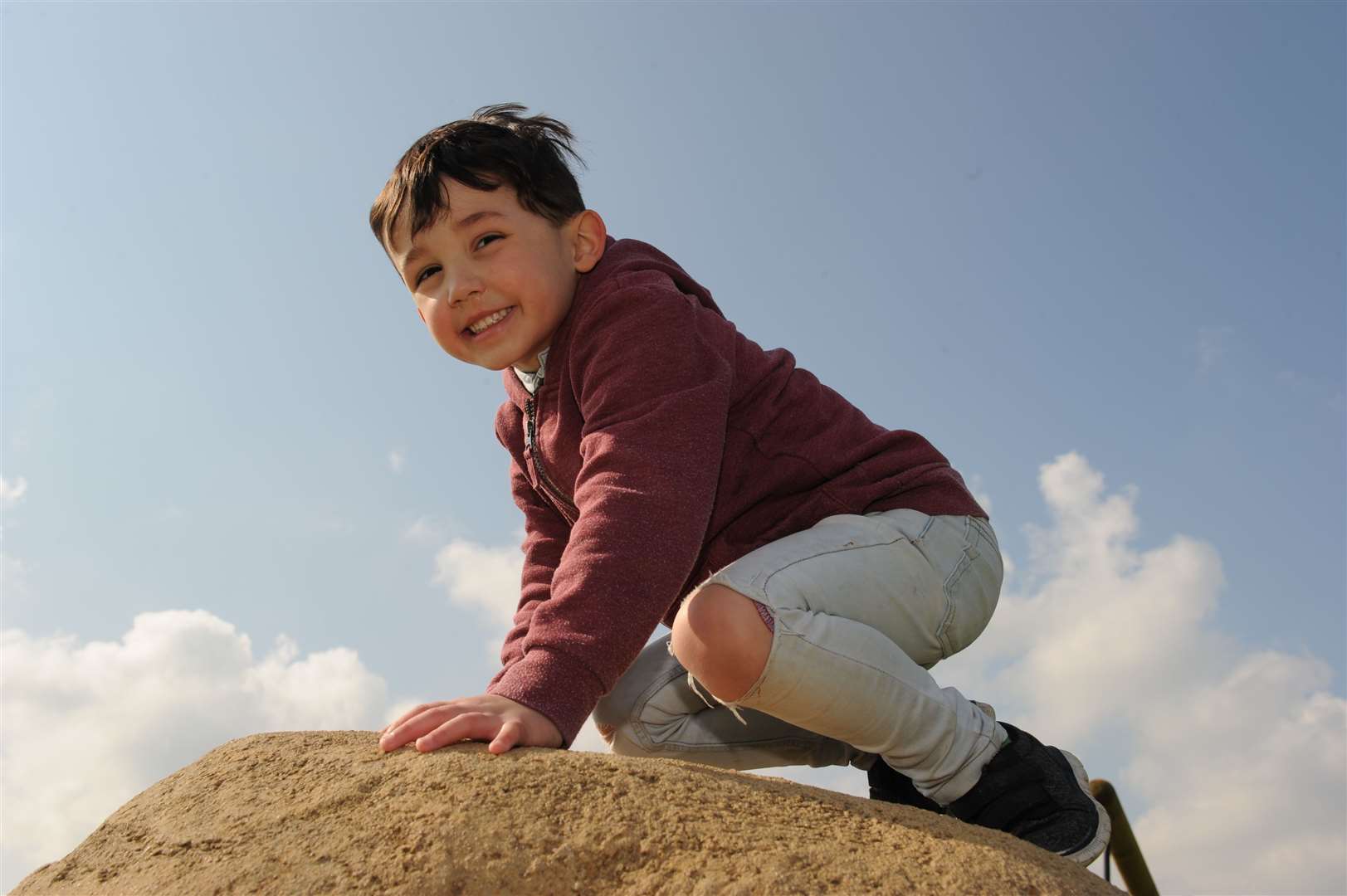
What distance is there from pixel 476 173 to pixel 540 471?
0.92m

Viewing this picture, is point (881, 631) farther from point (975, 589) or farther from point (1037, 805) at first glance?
point (1037, 805)

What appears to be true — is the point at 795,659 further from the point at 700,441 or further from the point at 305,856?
the point at 305,856

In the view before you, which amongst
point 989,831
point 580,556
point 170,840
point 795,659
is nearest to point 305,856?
point 170,840

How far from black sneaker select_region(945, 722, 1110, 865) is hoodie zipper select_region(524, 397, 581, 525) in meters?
1.42

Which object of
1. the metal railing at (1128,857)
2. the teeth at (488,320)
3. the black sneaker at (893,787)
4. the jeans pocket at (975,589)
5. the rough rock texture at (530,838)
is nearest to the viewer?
the rough rock texture at (530,838)

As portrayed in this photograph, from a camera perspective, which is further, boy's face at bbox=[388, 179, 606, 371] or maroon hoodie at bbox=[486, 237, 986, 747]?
boy's face at bbox=[388, 179, 606, 371]

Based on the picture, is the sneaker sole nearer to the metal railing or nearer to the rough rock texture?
the rough rock texture

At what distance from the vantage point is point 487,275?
10.9 feet

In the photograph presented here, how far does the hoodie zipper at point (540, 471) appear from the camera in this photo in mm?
3559

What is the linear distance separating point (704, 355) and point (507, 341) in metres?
0.61

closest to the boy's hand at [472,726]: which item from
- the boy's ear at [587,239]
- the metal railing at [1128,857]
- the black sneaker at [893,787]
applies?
the black sneaker at [893,787]

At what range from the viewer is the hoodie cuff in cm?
253

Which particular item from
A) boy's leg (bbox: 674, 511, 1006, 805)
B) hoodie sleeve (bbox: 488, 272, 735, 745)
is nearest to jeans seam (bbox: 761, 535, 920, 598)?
boy's leg (bbox: 674, 511, 1006, 805)

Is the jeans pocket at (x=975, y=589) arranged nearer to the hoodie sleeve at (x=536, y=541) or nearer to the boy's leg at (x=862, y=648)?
the boy's leg at (x=862, y=648)
